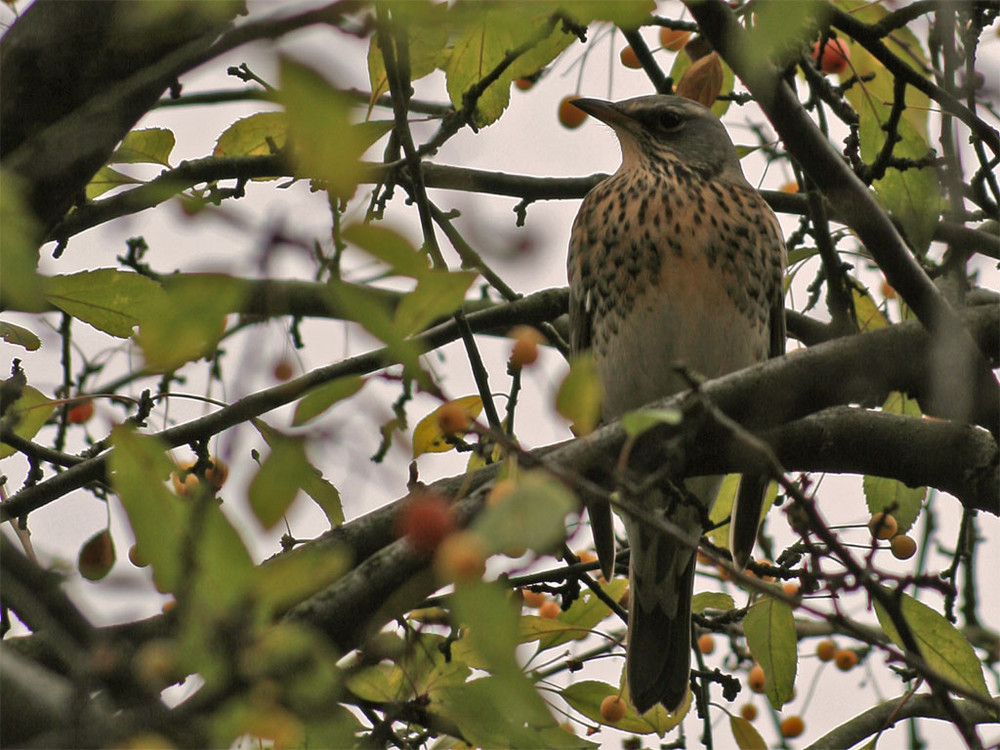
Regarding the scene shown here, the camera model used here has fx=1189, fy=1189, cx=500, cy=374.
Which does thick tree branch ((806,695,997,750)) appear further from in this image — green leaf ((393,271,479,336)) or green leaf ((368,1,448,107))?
green leaf ((393,271,479,336))

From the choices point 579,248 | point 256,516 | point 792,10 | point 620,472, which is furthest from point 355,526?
point 579,248

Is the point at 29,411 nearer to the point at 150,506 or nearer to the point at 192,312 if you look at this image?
the point at 150,506

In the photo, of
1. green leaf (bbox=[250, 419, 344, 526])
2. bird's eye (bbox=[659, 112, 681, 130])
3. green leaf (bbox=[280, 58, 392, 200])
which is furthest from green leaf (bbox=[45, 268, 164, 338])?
bird's eye (bbox=[659, 112, 681, 130])

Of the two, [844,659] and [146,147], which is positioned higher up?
[146,147]

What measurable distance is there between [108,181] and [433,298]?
263 cm

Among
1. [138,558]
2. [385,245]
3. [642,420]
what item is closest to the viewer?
[385,245]

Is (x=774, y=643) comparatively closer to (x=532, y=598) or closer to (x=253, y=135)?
(x=532, y=598)

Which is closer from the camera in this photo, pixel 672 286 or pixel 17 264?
pixel 17 264

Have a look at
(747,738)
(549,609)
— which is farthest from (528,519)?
(549,609)

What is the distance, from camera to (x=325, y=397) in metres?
1.50

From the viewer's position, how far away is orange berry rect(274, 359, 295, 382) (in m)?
1.76

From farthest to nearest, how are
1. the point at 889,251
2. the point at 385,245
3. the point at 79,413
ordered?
1. the point at 79,413
2. the point at 889,251
3. the point at 385,245

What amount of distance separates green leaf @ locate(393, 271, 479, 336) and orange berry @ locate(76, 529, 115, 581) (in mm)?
2323

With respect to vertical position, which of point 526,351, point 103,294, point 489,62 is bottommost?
point 526,351
